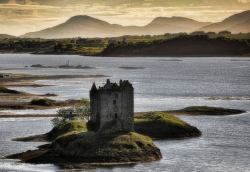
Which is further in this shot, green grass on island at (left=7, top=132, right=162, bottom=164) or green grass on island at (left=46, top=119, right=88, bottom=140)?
green grass on island at (left=46, top=119, right=88, bottom=140)

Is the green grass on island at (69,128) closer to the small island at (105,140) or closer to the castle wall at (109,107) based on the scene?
the small island at (105,140)

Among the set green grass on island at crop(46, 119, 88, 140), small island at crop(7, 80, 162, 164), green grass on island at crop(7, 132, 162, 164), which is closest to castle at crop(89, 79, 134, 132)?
small island at crop(7, 80, 162, 164)

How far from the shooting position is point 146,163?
311ft

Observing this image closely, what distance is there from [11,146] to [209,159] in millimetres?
28355

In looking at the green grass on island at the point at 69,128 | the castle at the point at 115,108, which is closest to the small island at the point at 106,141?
the castle at the point at 115,108

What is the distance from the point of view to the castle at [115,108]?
98.4 metres

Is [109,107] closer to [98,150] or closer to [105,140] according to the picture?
[105,140]

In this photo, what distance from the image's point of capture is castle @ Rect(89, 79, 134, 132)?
323 ft

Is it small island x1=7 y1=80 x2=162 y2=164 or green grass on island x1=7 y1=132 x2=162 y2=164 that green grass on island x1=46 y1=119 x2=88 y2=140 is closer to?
small island x1=7 y1=80 x2=162 y2=164

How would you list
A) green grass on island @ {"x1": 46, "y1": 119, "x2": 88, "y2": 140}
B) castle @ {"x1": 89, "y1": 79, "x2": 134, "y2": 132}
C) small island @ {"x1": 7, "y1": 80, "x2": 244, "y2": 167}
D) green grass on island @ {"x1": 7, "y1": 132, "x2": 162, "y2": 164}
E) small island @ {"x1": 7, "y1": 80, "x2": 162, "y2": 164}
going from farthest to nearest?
green grass on island @ {"x1": 46, "y1": 119, "x2": 88, "y2": 140} → castle @ {"x1": 89, "y1": 79, "x2": 134, "y2": 132} → small island @ {"x1": 7, "y1": 80, "x2": 162, "y2": 164} → small island @ {"x1": 7, "y1": 80, "x2": 244, "y2": 167} → green grass on island @ {"x1": 7, "y1": 132, "x2": 162, "y2": 164}

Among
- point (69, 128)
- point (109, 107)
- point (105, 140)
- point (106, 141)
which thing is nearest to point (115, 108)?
point (109, 107)

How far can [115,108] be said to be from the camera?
98812 millimetres

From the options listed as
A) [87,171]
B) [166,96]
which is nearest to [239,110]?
[166,96]

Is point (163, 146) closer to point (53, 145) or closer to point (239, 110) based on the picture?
point (53, 145)
